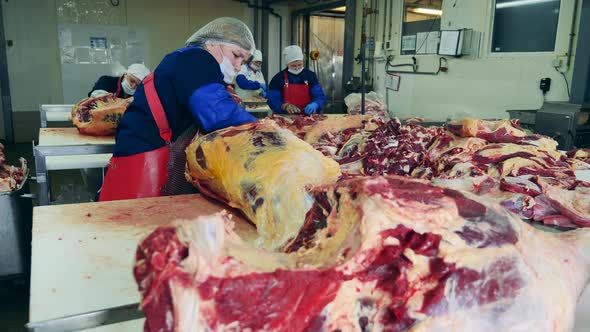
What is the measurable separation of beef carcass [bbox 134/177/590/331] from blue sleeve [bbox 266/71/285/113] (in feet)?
17.2

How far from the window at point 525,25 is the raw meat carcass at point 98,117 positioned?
179 inches

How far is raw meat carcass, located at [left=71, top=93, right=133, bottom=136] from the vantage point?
4074mm

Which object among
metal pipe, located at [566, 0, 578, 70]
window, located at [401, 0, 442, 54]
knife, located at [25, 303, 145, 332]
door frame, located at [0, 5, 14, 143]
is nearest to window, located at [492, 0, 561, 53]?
metal pipe, located at [566, 0, 578, 70]

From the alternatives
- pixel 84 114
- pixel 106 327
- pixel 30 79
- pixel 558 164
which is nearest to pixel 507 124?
pixel 558 164

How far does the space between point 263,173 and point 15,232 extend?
2.23 meters

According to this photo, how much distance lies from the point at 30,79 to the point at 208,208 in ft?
29.0

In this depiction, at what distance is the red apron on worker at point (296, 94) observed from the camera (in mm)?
6508

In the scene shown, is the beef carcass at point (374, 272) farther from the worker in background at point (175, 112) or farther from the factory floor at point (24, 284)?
the factory floor at point (24, 284)

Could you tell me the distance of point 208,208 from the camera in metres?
1.96

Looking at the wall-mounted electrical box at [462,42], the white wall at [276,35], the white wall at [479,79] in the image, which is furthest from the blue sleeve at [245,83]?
the wall-mounted electrical box at [462,42]

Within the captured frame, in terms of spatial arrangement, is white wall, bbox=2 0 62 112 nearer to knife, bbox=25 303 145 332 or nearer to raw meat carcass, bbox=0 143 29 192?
raw meat carcass, bbox=0 143 29 192

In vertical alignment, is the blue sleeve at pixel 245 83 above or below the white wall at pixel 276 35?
below

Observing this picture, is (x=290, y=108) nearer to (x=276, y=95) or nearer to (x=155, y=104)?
(x=276, y=95)

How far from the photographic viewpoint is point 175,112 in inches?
98.4
